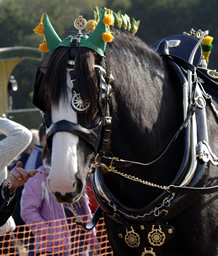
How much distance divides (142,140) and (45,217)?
2.18m

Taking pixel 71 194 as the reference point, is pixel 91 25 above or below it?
above

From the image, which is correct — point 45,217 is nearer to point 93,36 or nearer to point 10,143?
point 10,143

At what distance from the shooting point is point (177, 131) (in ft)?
8.78

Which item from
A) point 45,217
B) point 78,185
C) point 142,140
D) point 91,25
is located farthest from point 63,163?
point 45,217

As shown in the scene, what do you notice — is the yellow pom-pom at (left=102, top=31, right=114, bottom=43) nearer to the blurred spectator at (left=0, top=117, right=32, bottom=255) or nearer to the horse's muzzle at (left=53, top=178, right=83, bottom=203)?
the horse's muzzle at (left=53, top=178, right=83, bottom=203)

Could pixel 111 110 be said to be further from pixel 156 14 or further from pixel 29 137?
pixel 156 14

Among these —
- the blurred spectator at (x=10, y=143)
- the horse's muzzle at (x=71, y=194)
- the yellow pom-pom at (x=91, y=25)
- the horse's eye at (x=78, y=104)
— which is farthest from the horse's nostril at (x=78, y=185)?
the blurred spectator at (x=10, y=143)

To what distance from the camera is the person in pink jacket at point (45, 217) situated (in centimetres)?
428

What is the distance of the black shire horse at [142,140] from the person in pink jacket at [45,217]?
1461 millimetres

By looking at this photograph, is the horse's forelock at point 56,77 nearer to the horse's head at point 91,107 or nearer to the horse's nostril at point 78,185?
the horse's head at point 91,107

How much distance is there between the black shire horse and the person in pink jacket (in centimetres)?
146

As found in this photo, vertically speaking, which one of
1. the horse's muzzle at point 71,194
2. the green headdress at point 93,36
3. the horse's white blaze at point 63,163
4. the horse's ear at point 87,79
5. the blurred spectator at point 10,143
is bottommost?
the blurred spectator at point 10,143

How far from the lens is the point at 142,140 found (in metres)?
2.58

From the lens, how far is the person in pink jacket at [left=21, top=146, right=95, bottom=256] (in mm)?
4281
